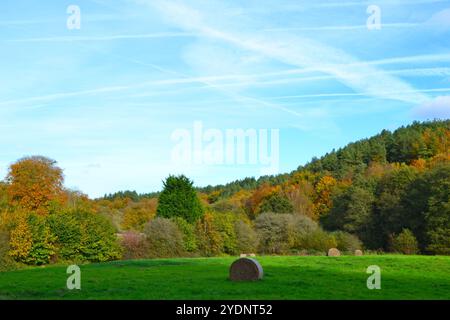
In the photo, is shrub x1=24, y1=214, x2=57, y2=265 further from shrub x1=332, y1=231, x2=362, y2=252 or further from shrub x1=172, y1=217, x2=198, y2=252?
shrub x1=332, y1=231, x2=362, y2=252

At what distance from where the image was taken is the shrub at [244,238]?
205ft

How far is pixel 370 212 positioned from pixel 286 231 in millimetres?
11385

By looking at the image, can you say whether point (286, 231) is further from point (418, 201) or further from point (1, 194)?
point (1, 194)

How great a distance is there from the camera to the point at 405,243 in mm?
56188

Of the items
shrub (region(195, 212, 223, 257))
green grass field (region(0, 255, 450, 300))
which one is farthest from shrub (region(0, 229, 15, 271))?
shrub (region(195, 212, 223, 257))

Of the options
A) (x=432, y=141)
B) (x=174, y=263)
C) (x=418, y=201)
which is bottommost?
(x=174, y=263)

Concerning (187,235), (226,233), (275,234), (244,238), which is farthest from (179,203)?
(275,234)

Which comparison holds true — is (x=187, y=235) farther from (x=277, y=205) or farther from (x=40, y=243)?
(x=277, y=205)

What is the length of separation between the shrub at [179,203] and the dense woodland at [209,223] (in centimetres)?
12

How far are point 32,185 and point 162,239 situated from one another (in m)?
16.5

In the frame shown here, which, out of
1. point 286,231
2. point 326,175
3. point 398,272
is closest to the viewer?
point 398,272

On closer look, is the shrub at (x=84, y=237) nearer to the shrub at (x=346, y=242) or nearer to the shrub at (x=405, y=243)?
the shrub at (x=346, y=242)
